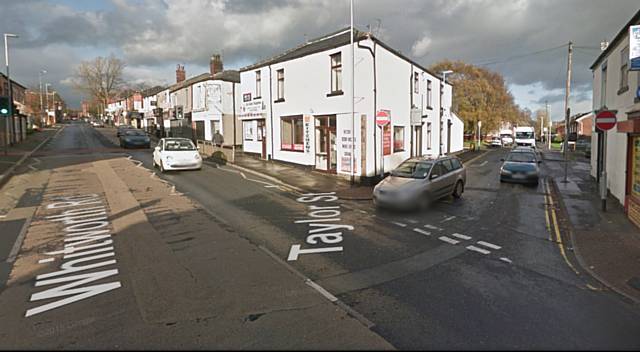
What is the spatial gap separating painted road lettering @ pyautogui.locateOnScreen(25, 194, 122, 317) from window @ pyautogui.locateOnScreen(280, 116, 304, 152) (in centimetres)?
1051

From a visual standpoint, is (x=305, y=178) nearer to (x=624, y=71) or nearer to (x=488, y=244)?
(x=488, y=244)

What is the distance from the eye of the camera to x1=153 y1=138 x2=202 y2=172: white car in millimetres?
16969

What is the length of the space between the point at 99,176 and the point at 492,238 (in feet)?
49.6

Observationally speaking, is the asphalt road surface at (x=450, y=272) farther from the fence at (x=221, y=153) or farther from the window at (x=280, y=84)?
the fence at (x=221, y=153)

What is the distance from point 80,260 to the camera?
645 cm

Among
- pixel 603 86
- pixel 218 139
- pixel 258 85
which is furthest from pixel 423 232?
pixel 218 139

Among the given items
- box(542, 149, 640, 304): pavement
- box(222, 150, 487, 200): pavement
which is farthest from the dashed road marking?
box(222, 150, 487, 200): pavement

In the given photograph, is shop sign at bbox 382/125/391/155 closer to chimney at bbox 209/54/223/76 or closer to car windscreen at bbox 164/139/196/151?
car windscreen at bbox 164/139/196/151

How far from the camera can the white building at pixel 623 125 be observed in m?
9.91

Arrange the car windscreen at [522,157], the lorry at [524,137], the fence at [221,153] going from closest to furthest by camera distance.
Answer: the car windscreen at [522,157] → the fence at [221,153] → the lorry at [524,137]

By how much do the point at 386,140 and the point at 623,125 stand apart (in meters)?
8.76

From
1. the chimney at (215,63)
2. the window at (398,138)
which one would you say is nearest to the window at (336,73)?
the window at (398,138)

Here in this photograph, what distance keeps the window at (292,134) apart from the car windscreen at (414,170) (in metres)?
7.71

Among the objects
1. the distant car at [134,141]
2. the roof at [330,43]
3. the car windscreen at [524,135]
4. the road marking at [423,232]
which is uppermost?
the roof at [330,43]
